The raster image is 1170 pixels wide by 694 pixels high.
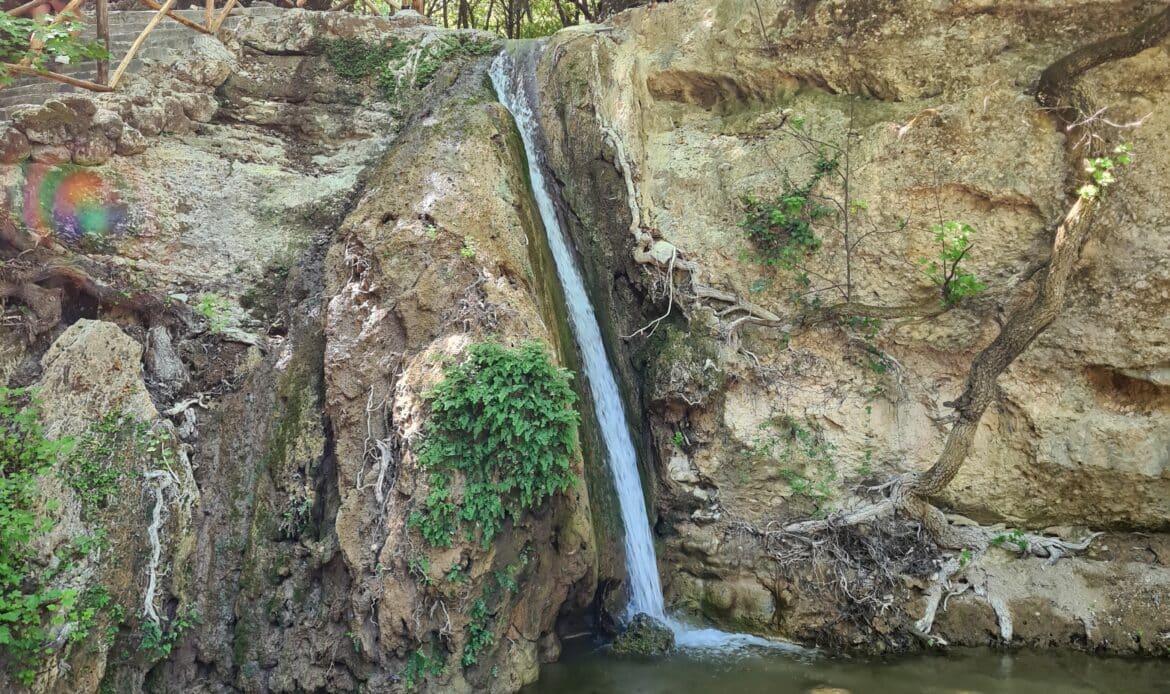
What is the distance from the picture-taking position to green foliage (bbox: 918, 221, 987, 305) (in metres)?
6.64

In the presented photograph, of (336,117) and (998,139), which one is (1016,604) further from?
(336,117)

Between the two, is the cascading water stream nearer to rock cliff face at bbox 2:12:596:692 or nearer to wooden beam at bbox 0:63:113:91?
rock cliff face at bbox 2:12:596:692

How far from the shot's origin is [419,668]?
5.30 metres

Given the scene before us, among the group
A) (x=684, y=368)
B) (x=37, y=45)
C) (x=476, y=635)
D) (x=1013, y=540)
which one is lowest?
(x=476, y=635)

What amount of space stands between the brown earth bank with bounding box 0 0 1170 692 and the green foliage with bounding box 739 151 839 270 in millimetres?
132

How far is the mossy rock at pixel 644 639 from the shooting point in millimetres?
6266

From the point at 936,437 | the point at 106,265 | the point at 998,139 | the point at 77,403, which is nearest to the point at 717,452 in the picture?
the point at 936,437

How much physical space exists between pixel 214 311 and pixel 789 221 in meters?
5.75

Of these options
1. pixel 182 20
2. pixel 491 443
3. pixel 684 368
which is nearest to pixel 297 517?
pixel 491 443

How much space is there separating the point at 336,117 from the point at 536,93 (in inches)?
102

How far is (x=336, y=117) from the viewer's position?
919 cm

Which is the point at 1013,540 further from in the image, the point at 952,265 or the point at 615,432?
the point at 615,432

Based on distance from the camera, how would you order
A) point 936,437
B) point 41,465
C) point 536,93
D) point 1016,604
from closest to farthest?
point 41,465 → point 1016,604 → point 936,437 → point 536,93

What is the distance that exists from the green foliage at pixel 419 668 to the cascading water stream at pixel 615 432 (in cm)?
201
